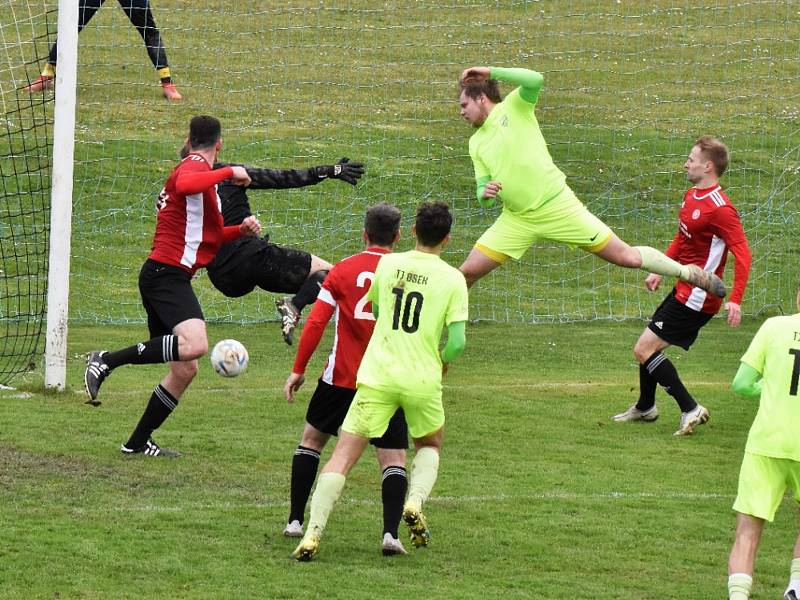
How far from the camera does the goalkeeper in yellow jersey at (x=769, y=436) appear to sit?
21.8ft

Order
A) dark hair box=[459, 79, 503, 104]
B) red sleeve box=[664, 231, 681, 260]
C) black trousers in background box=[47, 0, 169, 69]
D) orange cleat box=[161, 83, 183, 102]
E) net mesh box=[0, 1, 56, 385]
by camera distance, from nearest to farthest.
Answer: dark hair box=[459, 79, 503, 104] < red sleeve box=[664, 231, 681, 260] < net mesh box=[0, 1, 56, 385] < black trousers in background box=[47, 0, 169, 69] < orange cleat box=[161, 83, 183, 102]

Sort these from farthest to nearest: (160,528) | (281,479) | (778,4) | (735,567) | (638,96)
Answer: (778,4)
(638,96)
(281,479)
(160,528)
(735,567)

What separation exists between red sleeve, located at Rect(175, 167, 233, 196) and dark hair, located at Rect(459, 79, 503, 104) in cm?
199

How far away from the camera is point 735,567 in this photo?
661 cm

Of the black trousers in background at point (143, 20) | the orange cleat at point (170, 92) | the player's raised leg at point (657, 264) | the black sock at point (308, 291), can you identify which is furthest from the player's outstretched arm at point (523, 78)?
the orange cleat at point (170, 92)

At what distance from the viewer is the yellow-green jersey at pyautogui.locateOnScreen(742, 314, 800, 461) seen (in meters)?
6.66

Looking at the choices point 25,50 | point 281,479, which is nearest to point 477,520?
point 281,479

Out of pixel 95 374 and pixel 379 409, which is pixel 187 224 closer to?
pixel 95 374

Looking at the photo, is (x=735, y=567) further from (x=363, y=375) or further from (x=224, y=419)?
(x=224, y=419)

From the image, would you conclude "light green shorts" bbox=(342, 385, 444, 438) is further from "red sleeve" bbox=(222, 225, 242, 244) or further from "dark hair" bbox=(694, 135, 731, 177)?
"dark hair" bbox=(694, 135, 731, 177)

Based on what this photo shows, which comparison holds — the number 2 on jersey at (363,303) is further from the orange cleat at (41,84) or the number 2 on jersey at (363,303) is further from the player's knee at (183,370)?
the orange cleat at (41,84)

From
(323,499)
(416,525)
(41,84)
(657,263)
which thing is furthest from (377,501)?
(41,84)

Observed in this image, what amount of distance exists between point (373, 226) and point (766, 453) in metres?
2.42

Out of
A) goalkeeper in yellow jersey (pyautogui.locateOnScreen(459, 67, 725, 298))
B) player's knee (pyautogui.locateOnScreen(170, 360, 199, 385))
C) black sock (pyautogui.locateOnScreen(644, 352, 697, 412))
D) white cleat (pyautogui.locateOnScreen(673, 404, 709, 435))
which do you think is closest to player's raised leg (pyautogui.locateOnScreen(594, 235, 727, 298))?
goalkeeper in yellow jersey (pyautogui.locateOnScreen(459, 67, 725, 298))
